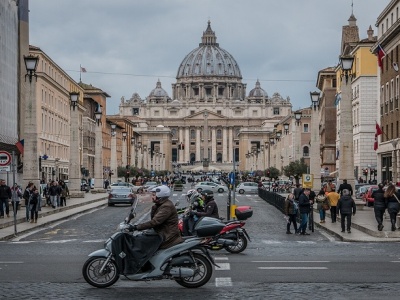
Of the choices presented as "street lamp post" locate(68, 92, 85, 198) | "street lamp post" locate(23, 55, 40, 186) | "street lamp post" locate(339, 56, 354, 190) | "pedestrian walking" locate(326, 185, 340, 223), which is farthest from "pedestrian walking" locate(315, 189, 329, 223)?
"street lamp post" locate(68, 92, 85, 198)

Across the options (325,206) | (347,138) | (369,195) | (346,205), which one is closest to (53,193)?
(347,138)

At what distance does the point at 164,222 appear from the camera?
47.7 ft

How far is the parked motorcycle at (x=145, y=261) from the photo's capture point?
14.3 m

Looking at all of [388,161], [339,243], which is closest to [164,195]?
[339,243]

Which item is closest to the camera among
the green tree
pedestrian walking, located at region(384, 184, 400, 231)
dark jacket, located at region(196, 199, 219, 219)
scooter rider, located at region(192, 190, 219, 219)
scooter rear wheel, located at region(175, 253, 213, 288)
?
scooter rear wheel, located at region(175, 253, 213, 288)

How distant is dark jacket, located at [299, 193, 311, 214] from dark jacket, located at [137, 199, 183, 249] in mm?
14892

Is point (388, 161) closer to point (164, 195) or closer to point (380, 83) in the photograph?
point (380, 83)

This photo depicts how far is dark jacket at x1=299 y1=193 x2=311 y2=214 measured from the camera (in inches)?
1150

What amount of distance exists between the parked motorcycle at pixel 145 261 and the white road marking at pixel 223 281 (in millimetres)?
648

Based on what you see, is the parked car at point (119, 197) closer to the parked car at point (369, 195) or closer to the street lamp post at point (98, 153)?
the parked car at point (369, 195)

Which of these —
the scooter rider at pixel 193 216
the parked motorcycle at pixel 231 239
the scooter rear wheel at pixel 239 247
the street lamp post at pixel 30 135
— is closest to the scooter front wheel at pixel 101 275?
the parked motorcycle at pixel 231 239

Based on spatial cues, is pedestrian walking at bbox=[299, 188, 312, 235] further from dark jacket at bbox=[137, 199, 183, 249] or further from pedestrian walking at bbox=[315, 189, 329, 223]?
dark jacket at bbox=[137, 199, 183, 249]

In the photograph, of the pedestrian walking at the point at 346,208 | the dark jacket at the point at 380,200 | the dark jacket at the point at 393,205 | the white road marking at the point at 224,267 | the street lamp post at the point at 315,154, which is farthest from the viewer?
the street lamp post at the point at 315,154

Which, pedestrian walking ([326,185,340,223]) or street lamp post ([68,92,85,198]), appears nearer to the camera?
pedestrian walking ([326,185,340,223])
